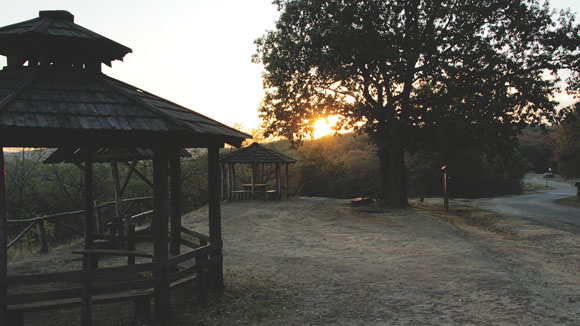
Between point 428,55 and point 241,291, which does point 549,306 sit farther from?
point 428,55

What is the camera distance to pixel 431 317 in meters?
6.08

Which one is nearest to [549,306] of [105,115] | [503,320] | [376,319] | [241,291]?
[503,320]

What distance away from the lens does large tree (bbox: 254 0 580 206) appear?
61.3 ft

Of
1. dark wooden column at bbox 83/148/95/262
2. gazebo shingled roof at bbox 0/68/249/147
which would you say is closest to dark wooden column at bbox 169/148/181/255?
dark wooden column at bbox 83/148/95/262

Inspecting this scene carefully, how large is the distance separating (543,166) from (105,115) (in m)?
90.4

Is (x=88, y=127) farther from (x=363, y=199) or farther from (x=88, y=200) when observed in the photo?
(x=363, y=199)

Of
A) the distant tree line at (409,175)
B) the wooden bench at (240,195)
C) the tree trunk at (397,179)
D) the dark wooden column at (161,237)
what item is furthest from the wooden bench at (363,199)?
the dark wooden column at (161,237)

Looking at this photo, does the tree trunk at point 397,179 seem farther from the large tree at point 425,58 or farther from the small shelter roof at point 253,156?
the small shelter roof at point 253,156

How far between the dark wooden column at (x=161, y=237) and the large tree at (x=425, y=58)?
14.5 m

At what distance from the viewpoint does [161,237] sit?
6.01 metres

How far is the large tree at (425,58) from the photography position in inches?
736

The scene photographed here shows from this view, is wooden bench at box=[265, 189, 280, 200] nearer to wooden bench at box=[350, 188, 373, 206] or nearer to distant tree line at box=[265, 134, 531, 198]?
wooden bench at box=[350, 188, 373, 206]

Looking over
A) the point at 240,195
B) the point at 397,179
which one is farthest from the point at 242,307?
the point at 240,195

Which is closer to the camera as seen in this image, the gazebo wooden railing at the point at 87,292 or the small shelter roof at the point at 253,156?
the gazebo wooden railing at the point at 87,292
